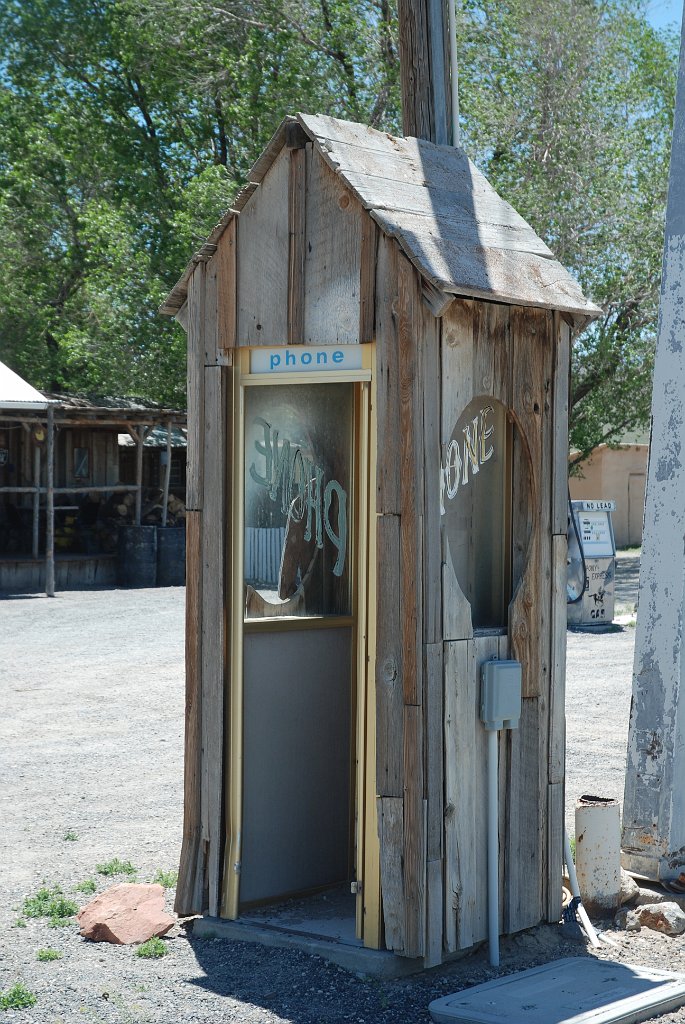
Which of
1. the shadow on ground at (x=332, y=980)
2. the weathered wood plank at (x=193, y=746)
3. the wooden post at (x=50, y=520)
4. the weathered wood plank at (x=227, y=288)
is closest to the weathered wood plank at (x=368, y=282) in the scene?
the weathered wood plank at (x=227, y=288)

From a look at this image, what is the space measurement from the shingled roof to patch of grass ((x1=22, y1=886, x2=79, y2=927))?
2594mm

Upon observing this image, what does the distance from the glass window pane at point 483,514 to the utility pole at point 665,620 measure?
3.38 ft

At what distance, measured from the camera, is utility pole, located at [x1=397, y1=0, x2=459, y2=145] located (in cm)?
605

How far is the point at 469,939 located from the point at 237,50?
2496 cm

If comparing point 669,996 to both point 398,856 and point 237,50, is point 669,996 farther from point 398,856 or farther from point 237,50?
point 237,50

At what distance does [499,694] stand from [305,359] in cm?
151

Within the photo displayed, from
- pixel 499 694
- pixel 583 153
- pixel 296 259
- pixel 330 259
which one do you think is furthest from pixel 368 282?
pixel 583 153

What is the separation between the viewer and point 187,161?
30.4 metres

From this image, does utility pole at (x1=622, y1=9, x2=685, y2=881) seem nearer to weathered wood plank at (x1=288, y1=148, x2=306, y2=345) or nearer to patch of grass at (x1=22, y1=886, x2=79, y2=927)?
weathered wood plank at (x1=288, y1=148, x2=306, y2=345)

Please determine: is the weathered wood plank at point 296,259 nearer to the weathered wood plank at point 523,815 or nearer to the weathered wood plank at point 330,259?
the weathered wood plank at point 330,259

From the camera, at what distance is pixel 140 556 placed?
22516mm

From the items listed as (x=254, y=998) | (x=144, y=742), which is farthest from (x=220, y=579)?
(x=144, y=742)

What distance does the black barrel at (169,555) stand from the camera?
74.7 feet

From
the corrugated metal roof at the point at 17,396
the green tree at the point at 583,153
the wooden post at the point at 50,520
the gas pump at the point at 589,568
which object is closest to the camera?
the gas pump at the point at 589,568
